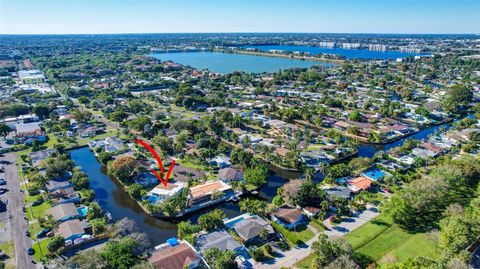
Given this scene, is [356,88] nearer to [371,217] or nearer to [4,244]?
[371,217]

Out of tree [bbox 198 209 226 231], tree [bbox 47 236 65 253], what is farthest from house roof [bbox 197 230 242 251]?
tree [bbox 47 236 65 253]

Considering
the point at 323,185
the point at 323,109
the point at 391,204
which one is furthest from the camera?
the point at 323,109

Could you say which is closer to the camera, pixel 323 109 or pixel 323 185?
pixel 323 185

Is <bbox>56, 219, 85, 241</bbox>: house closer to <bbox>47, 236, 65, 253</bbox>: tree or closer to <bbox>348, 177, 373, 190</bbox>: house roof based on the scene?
<bbox>47, 236, 65, 253</bbox>: tree

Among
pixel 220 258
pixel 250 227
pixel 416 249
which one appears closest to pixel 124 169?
pixel 250 227

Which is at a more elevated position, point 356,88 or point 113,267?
point 356,88

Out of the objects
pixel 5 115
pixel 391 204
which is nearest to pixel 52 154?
pixel 5 115

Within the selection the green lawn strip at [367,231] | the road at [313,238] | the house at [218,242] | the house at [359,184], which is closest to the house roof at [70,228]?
the house at [218,242]

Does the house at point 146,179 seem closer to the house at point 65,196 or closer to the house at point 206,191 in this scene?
the house at point 206,191
